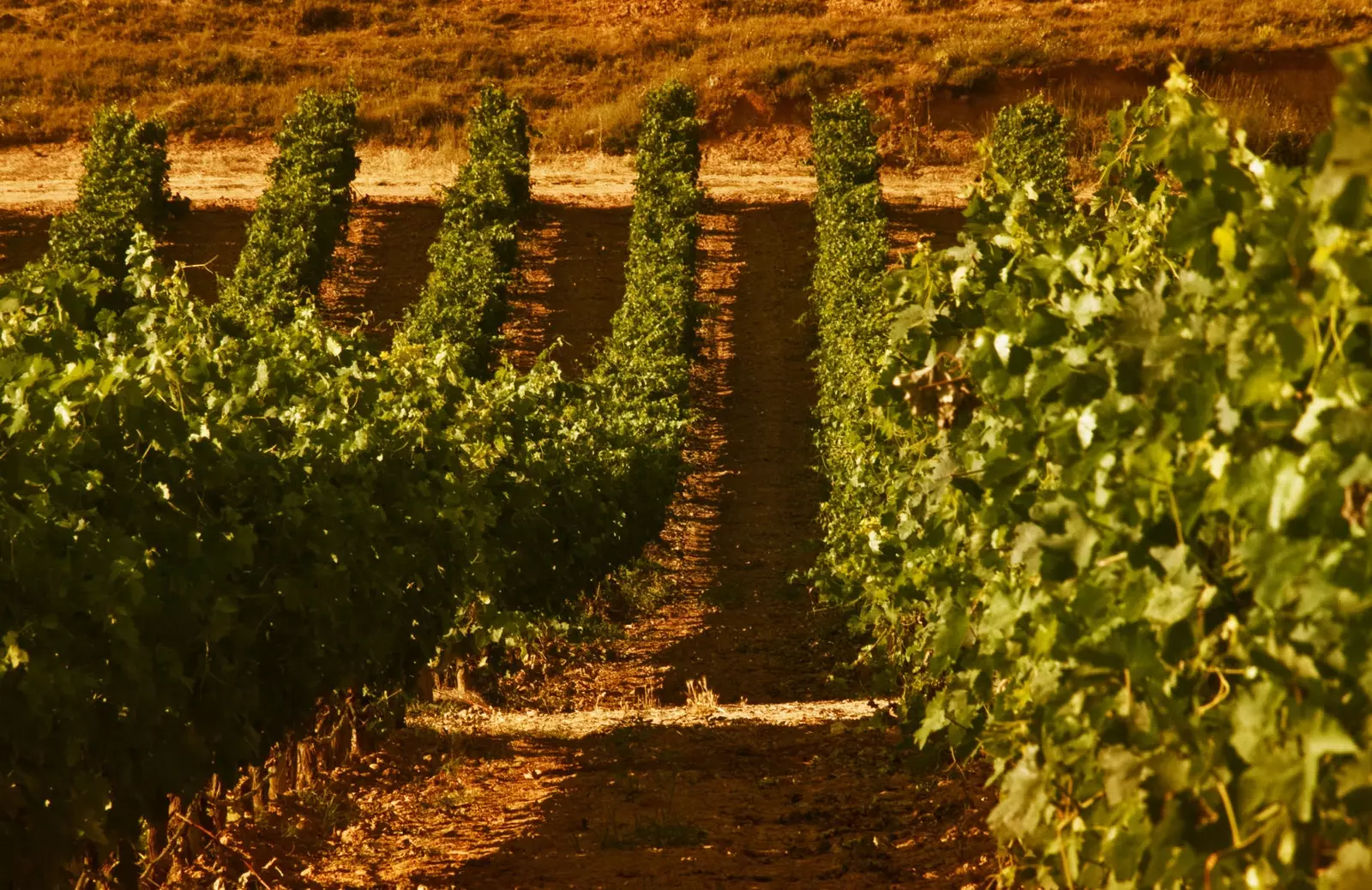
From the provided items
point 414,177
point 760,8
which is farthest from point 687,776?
point 760,8

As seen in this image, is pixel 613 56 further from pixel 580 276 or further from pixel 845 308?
pixel 845 308

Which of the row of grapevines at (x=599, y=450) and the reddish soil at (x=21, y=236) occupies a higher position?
the reddish soil at (x=21, y=236)

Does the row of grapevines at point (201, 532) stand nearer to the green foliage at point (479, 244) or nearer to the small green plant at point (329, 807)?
the small green plant at point (329, 807)

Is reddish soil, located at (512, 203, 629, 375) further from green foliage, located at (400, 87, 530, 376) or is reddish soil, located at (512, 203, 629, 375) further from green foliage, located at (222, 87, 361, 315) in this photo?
green foliage, located at (222, 87, 361, 315)

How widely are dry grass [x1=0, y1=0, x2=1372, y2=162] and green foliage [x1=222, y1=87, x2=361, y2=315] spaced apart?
1132 cm

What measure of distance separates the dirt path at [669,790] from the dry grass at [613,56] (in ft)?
94.5

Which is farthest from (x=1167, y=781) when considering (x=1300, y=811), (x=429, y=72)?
(x=429, y=72)

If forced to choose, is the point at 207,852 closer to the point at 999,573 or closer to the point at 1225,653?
the point at 999,573

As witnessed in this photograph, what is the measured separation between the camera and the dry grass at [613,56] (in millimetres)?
41812

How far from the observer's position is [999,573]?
4.25 meters

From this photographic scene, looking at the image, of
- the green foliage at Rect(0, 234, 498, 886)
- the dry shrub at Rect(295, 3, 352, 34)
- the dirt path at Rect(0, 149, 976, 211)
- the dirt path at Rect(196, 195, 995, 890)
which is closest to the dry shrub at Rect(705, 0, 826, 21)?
the dry shrub at Rect(295, 3, 352, 34)

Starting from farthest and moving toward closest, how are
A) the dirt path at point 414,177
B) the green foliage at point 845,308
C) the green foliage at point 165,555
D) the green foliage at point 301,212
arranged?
the dirt path at point 414,177 < the green foliage at point 301,212 < the green foliage at point 845,308 < the green foliage at point 165,555

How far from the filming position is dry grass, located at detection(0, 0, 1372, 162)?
4181 centimetres

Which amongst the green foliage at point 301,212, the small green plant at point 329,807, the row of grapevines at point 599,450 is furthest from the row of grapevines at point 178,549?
the green foliage at point 301,212
